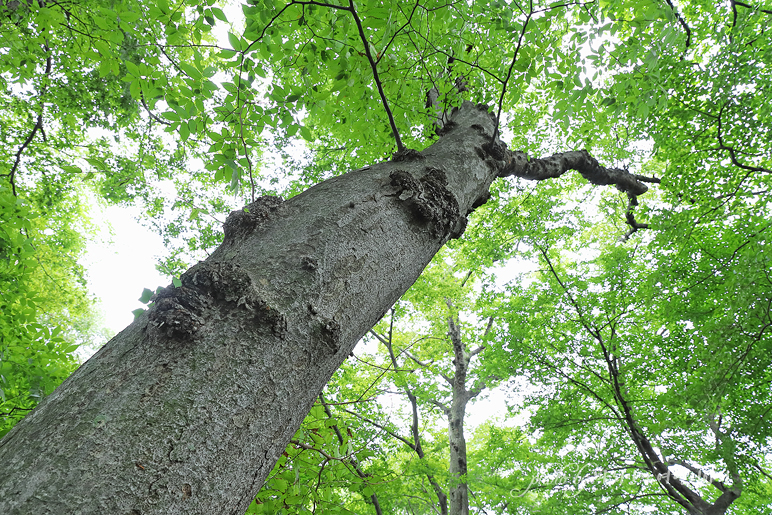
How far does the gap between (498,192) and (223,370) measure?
717 cm

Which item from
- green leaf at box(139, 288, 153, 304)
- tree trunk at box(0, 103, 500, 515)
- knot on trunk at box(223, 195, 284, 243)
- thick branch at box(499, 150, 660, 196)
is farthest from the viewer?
thick branch at box(499, 150, 660, 196)

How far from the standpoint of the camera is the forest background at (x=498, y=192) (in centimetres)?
198

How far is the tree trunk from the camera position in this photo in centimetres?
61

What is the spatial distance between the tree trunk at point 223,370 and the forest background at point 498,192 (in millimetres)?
185

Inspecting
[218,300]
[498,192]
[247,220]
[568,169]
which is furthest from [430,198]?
[498,192]

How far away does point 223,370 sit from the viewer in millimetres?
821

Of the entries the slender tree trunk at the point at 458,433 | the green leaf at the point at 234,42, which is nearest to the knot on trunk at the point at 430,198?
the green leaf at the point at 234,42

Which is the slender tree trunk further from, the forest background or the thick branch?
the thick branch

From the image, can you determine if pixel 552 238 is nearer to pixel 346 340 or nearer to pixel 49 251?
pixel 346 340

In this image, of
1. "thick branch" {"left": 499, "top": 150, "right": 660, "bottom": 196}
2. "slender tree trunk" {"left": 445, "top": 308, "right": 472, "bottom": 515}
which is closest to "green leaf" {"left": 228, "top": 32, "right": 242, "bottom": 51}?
"thick branch" {"left": 499, "top": 150, "right": 660, "bottom": 196}

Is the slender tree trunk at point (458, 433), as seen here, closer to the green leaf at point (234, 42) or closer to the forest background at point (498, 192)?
the forest background at point (498, 192)

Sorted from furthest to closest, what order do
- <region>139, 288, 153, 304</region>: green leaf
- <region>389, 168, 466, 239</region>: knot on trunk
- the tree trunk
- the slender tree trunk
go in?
the slender tree trunk, <region>389, 168, 466, 239</region>: knot on trunk, <region>139, 288, 153, 304</region>: green leaf, the tree trunk

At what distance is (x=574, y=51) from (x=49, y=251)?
1098 centimetres

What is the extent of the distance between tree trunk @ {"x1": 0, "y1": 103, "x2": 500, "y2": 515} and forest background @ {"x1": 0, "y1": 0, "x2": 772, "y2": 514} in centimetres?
19
